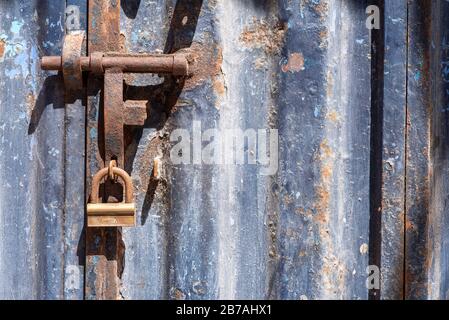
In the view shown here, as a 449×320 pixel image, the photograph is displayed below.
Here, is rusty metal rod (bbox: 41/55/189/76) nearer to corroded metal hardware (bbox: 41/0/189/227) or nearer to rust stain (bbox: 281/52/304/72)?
corroded metal hardware (bbox: 41/0/189/227)

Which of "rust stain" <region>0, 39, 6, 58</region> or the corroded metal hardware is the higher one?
"rust stain" <region>0, 39, 6, 58</region>

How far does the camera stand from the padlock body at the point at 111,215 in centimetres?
113

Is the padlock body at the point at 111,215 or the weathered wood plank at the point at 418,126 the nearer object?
the padlock body at the point at 111,215

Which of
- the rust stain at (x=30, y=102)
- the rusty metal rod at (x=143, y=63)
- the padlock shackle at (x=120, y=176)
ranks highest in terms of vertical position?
the rusty metal rod at (x=143, y=63)

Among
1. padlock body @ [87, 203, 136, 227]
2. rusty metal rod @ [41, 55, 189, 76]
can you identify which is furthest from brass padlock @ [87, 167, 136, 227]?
rusty metal rod @ [41, 55, 189, 76]

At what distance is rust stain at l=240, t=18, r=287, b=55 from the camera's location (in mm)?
1215

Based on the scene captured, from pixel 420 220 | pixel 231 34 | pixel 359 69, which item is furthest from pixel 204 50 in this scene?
pixel 420 220

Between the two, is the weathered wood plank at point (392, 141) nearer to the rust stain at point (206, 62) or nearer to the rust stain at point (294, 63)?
the rust stain at point (294, 63)

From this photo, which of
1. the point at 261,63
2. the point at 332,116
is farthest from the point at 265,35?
the point at 332,116

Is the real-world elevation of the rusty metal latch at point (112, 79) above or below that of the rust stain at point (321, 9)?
below

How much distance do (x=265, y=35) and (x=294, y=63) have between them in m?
0.09

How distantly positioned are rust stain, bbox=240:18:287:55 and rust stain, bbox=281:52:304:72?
3 centimetres

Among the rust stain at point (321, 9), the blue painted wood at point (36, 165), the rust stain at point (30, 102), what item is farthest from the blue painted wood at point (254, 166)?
the rust stain at point (30, 102)

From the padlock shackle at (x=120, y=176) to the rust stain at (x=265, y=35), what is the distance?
0.39m
